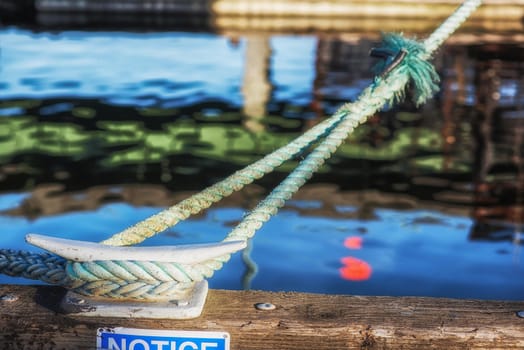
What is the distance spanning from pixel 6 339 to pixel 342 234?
369 cm

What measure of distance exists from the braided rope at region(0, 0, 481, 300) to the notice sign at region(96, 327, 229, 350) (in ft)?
0.25

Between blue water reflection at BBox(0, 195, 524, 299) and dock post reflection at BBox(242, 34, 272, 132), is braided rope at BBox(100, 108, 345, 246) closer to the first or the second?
blue water reflection at BBox(0, 195, 524, 299)

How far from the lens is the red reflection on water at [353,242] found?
5.12 metres

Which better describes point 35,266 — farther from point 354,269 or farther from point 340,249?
point 340,249

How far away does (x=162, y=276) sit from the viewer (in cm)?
171

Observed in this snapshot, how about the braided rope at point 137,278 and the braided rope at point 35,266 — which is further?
the braided rope at point 35,266

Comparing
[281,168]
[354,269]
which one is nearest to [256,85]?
[281,168]

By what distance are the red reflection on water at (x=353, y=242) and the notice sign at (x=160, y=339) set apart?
339cm

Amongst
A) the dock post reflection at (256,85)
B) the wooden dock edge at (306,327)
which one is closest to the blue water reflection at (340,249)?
the wooden dock edge at (306,327)

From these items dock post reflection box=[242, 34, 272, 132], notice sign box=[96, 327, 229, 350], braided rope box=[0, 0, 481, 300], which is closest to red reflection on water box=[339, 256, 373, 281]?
braided rope box=[0, 0, 481, 300]

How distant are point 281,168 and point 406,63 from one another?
4.54 m

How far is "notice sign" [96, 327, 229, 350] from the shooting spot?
5.75ft

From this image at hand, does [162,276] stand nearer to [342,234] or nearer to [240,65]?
[342,234]

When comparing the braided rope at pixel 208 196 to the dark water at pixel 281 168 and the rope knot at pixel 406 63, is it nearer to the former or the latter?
the rope knot at pixel 406 63
